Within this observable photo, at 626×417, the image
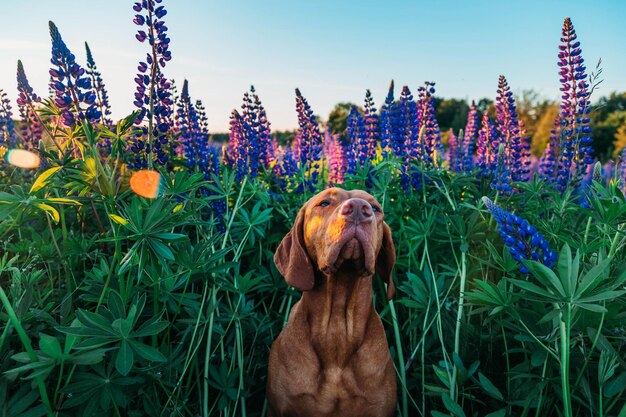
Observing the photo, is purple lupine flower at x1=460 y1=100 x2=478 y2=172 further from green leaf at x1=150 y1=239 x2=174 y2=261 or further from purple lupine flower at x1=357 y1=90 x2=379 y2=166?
green leaf at x1=150 y1=239 x2=174 y2=261

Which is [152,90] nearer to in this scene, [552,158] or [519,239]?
[519,239]

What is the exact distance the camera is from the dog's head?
5.49 feet

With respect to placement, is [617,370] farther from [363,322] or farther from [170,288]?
[170,288]

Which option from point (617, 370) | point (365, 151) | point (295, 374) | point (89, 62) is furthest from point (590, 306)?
point (89, 62)

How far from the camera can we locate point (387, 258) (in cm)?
196

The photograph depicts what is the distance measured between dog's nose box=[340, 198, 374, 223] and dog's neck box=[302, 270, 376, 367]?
0.32m

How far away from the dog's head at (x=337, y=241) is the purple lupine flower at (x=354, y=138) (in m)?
1.56

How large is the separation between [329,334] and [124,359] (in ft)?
2.72

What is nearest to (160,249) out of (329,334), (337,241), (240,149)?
(337,241)

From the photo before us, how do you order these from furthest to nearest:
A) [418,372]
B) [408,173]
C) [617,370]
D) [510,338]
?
[408,173]
[418,372]
[510,338]
[617,370]

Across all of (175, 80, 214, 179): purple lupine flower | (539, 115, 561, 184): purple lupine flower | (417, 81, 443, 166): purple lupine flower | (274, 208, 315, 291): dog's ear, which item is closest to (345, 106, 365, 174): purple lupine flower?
(417, 81, 443, 166): purple lupine flower

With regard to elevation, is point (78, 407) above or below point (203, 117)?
below

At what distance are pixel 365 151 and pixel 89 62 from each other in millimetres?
2067

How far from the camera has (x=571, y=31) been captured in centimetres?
291
